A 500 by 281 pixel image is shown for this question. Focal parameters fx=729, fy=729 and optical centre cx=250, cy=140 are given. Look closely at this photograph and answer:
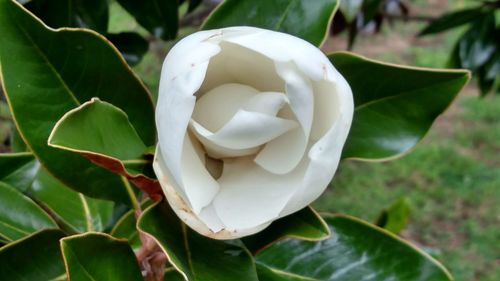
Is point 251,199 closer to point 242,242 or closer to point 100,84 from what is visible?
point 242,242

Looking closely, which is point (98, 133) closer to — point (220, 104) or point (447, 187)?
point (220, 104)

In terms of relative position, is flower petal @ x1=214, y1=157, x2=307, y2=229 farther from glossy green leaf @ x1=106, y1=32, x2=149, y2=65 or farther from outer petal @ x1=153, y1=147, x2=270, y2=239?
glossy green leaf @ x1=106, y1=32, x2=149, y2=65

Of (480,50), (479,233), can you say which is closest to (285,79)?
(480,50)

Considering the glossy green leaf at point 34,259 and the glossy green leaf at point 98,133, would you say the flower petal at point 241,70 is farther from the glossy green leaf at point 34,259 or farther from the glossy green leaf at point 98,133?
the glossy green leaf at point 34,259

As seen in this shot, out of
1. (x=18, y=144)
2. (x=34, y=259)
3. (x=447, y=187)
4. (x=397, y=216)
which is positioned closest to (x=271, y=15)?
(x=34, y=259)

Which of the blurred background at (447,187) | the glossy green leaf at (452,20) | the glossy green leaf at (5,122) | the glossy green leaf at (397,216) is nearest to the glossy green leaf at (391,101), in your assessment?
the glossy green leaf at (397,216)

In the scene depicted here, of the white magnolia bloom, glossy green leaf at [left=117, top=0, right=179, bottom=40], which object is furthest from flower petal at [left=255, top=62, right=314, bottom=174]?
glossy green leaf at [left=117, top=0, right=179, bottom=40]
